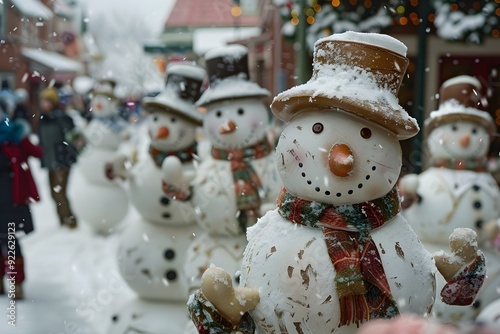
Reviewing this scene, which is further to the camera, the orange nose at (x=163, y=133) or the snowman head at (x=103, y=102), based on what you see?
the snowman head at (x=103, y=102)

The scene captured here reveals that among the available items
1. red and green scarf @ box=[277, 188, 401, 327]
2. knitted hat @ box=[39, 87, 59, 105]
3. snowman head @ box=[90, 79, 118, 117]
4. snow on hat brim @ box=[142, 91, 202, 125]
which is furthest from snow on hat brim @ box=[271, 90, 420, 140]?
knitted hat @ box=[39, 87, 59, 105]

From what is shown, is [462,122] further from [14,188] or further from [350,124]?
[14,188]

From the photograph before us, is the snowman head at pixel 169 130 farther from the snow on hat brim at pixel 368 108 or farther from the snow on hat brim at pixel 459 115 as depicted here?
the snow on hat brim at pixel 368 108

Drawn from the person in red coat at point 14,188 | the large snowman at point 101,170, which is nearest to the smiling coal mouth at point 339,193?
the person in red coat at point 14,188

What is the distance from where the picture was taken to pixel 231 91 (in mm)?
4422

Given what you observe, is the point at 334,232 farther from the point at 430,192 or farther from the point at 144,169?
the point at 144,169

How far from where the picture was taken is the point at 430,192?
15.2ft

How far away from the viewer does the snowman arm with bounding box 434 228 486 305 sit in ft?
8.63

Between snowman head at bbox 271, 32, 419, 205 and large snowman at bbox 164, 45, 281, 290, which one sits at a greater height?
snowman head at bbox 271, 32, 419, 205

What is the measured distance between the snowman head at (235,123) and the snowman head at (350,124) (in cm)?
180

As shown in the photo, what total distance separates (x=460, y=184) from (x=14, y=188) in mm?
3703

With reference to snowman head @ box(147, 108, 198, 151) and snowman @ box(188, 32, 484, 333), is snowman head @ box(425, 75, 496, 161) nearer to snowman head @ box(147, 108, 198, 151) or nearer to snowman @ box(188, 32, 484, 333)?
snowman head @ box(147, 108, 198, 151)

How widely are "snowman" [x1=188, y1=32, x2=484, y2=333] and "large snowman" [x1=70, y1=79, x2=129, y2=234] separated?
5840mm

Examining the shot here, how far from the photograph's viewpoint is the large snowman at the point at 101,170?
27.1 ft
